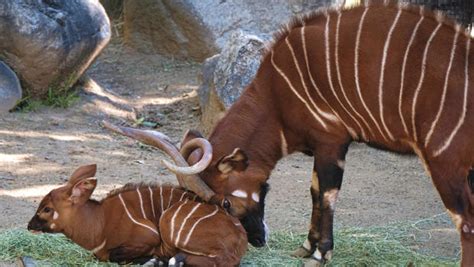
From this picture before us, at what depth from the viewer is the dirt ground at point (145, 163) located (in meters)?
7.15

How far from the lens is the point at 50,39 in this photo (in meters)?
9.61

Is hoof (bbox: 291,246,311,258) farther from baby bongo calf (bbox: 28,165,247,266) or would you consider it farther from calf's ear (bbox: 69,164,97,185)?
calf's ear (bbox: 69,164,97,185)

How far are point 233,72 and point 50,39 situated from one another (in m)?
2.01

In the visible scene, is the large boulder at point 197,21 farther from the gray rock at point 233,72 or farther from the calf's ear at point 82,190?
the calf's ear at point 82,190

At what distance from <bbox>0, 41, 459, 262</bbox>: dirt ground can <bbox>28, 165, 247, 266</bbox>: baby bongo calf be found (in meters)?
1.21

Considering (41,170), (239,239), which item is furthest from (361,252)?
(41,170)

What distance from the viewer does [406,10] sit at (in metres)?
5.52

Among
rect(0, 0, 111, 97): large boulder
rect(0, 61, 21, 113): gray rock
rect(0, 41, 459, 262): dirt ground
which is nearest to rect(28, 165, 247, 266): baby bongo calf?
rect(0, 41, 459, 262): dirt ground

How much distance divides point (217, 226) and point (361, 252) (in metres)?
1.16

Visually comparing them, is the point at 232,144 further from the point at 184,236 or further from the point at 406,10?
the point at 406,10

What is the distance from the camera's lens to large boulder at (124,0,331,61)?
11.2 metres

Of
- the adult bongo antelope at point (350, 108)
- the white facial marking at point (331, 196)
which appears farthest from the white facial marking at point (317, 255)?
the white facial marking at point (331, 196)

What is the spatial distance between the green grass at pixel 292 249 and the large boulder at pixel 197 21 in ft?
16.3

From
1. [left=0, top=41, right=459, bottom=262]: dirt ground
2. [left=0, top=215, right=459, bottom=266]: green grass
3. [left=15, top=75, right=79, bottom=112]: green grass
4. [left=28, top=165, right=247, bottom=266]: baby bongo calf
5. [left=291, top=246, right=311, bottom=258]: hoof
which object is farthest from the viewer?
[left=15, top=75, right=79, bottom=112]: green grass
